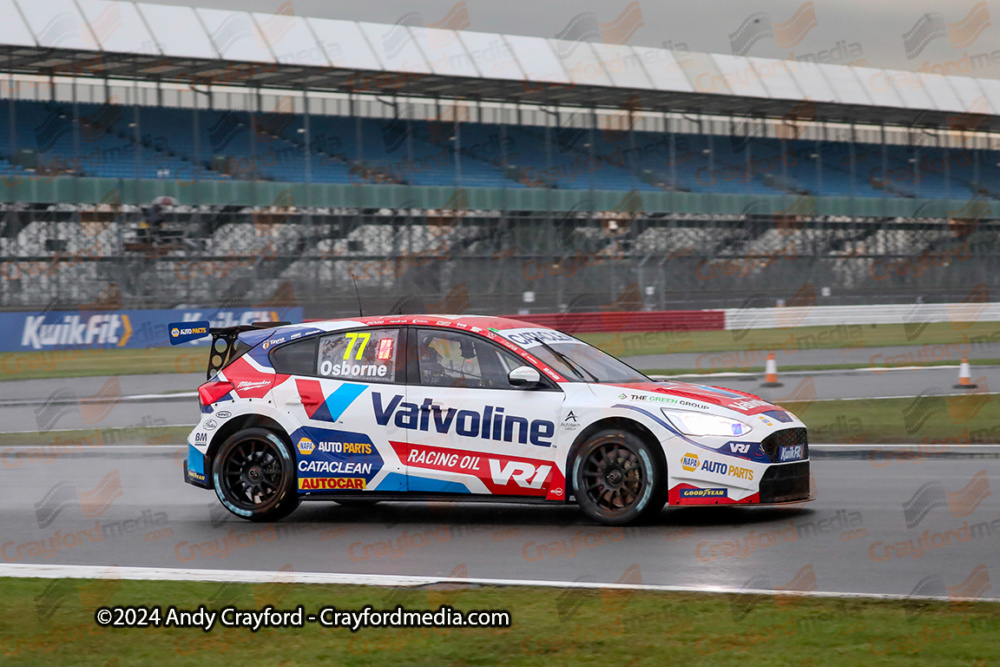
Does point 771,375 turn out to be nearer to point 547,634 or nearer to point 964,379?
point 964,379

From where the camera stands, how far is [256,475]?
8.35m

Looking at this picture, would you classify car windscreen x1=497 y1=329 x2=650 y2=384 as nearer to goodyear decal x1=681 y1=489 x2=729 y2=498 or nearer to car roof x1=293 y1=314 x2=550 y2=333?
car roof x1=293 y1=314 x2=550 y2=333

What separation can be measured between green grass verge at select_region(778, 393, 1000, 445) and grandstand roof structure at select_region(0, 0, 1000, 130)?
2669 cm

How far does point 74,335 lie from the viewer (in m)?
31.2

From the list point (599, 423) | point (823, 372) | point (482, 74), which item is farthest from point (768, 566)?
point (482, 74)

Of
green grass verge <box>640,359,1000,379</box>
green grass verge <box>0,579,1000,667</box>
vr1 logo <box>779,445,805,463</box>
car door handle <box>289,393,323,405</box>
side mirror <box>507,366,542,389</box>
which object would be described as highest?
side mirror <box>507,366,542,389</box>

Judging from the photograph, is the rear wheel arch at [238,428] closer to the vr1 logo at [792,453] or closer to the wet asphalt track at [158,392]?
the vr1 logo at [792,453]

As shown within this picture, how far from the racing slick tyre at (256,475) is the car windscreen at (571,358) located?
180 cm

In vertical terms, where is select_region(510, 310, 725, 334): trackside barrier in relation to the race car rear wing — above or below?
above

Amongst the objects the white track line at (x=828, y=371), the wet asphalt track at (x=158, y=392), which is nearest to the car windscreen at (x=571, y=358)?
the wet asphalt track at (x=158, y=392)

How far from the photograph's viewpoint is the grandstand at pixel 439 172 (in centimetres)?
3519

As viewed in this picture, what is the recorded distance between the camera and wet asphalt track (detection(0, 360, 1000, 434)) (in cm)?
1648

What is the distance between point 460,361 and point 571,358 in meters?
0.78

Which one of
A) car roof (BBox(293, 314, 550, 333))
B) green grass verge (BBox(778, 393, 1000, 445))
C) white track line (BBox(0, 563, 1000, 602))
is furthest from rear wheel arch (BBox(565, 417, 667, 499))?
green grass verge (BBox(778, 393, 1000, 445))
